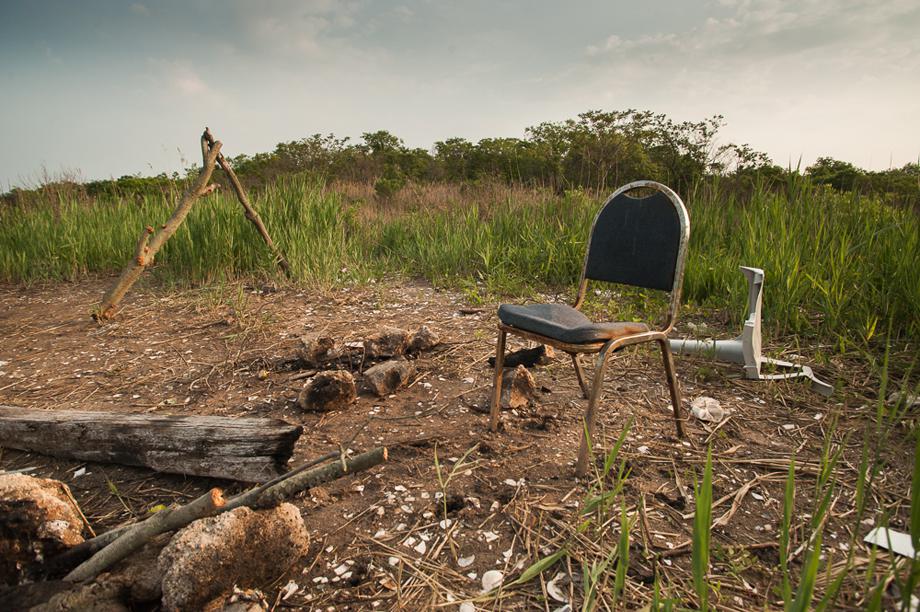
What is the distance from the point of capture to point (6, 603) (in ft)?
4.77

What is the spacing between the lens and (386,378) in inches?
116

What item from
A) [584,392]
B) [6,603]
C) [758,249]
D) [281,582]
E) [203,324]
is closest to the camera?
[6,603]

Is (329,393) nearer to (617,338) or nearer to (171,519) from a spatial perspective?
(171,519)

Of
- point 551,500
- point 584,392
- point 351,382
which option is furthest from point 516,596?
point 351,382

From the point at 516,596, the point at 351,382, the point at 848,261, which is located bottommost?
the point at 516,596

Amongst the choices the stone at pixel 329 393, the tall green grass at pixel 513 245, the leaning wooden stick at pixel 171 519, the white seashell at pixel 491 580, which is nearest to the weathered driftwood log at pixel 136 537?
the leaning wooden stick at pixel 171 519

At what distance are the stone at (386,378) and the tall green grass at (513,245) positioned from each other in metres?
2.34

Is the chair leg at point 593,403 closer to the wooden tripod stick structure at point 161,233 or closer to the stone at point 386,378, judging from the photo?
the stone at point 386,378

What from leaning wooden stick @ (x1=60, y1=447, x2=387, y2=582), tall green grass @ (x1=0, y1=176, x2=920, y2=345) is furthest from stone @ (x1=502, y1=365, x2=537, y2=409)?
tall green grass @ (x1=0, y1=176, x2=920, y2=345)

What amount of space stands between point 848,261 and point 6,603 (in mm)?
4750

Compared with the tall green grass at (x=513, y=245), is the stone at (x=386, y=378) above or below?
below

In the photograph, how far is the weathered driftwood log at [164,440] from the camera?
6.57 ft

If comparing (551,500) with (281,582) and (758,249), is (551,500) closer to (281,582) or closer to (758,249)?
(281,582)

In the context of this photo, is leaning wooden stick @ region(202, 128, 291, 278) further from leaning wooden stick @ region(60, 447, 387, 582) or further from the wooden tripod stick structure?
leaning wooden stick @ region(60, 447, 387, 582)
